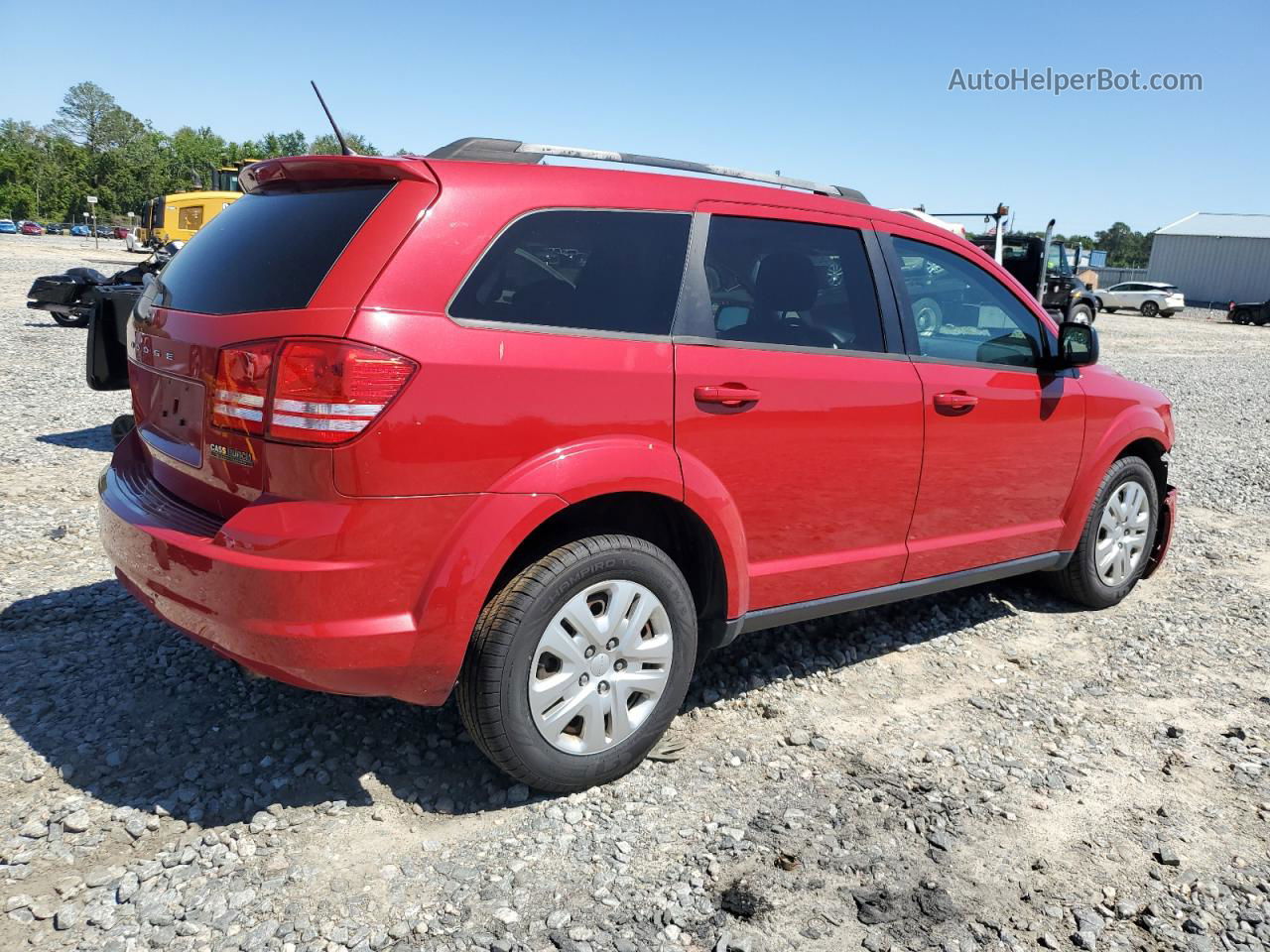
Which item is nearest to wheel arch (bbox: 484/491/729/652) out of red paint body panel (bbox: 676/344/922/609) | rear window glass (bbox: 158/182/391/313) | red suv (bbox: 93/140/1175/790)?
red suv (bbox: 93/140/1175/790)

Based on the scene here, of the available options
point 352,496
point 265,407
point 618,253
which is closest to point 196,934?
point 352,496

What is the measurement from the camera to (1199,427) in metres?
11.7

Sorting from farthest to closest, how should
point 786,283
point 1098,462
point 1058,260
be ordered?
point 1058,260 < point 1098,462 < point 786,283

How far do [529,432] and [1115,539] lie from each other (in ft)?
11.9

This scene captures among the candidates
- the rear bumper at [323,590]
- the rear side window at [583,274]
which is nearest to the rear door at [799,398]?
the rear side window at [583,274]

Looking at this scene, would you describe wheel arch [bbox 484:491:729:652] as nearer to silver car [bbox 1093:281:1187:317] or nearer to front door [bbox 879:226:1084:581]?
front door [bbox 879:226:1084:581]

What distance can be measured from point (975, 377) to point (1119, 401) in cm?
123

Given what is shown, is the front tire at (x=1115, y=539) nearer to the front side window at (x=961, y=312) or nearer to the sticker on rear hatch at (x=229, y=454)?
the front side window at (x=961, y=312)

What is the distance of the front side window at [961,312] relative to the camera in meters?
3.79

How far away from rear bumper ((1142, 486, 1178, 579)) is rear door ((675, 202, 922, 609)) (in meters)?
2.32

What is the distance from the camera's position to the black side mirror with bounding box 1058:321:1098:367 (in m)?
4.26

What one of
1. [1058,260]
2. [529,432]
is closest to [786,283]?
[529,432]

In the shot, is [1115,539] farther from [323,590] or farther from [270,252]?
[270,252]

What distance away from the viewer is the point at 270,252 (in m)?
2.72
